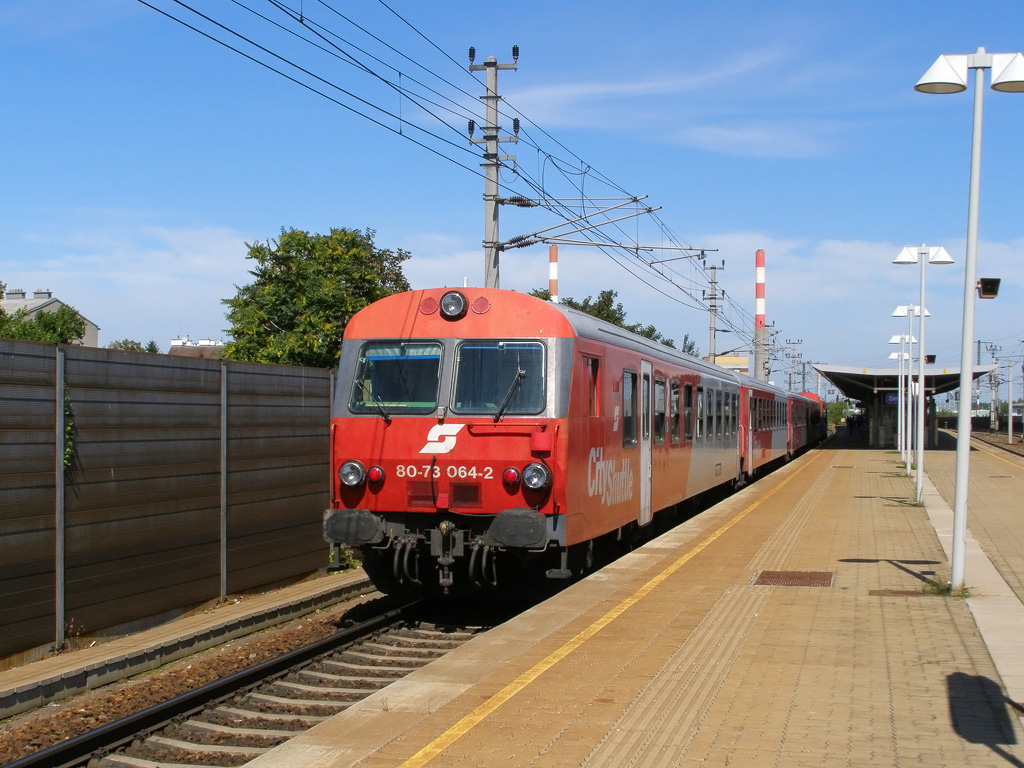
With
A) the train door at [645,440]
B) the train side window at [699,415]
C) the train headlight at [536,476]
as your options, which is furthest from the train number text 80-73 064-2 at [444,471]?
the train side window at [699,415]

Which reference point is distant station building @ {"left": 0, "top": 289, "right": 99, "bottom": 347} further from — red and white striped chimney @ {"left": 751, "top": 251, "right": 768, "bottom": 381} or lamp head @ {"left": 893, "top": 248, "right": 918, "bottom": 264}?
lamp head @ {"left": 893, "top": 248, "right": 918, "bottom": 264}

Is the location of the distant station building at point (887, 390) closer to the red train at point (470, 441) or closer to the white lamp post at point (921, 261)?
the white lamp post at point (921, 261)

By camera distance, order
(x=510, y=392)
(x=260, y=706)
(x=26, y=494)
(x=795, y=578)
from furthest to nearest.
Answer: (x=795, y=578), (x=510, y=392), (x=26, y=494), (x=260, y=706)

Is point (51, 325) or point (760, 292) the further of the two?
point (760, 292)

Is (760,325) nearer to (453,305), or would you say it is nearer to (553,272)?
(553,272)

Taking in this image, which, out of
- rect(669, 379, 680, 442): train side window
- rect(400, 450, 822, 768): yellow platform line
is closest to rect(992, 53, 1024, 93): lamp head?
rect(400, 450, 822, 768): yellow platform line

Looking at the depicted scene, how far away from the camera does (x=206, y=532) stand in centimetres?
1045

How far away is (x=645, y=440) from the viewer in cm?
1262

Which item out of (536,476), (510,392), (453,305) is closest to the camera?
(536,476)

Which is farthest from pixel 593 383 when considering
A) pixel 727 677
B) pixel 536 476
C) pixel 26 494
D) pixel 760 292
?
pixel 760 292

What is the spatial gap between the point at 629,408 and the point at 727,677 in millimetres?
5406

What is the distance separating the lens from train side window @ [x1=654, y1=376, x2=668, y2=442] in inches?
525

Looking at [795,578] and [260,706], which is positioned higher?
[795,578]

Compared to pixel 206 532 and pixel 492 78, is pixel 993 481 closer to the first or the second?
pixel 492 78
